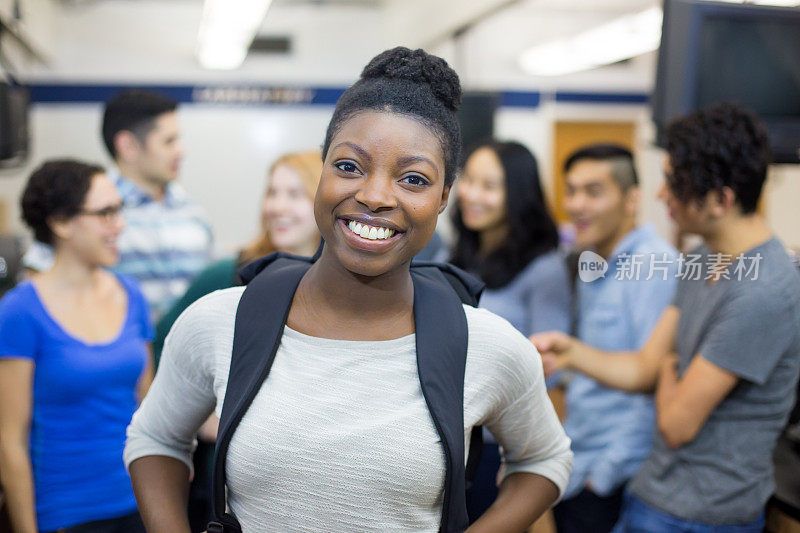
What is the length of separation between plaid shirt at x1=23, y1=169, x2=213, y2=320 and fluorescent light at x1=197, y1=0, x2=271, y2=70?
10.1 feet

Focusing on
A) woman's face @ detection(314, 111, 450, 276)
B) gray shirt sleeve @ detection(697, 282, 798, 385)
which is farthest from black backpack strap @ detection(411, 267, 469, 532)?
gray shirt sleeve @ detection(697, 282, 798, 385)

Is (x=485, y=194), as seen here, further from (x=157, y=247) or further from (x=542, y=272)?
(x=157, y=247)

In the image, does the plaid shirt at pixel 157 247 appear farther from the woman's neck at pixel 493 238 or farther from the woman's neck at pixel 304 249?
the woman's neck at pixel 493 238

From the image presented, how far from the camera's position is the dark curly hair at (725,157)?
5.19 ft

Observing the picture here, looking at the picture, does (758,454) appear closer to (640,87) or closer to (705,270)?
(705,270)

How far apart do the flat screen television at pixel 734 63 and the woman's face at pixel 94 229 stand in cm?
171

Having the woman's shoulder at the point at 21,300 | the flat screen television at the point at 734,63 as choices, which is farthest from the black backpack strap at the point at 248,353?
the flat screen television at the point at 734,63

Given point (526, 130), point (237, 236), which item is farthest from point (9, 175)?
point (526, 130)

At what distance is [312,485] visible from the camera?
3.30ft

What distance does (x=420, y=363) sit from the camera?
102cm

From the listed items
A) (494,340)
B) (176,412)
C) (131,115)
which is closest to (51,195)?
(131,115)

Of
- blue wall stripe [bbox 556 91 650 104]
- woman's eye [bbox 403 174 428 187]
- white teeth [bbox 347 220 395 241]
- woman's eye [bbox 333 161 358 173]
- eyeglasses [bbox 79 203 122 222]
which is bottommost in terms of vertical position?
eyeglasses [bbox 79 203 122 222]

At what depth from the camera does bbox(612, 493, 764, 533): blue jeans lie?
5.42ft

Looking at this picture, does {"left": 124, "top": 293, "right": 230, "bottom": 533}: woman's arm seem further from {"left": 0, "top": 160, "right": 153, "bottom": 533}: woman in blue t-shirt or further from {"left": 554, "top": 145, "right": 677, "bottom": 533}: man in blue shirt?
{"left": 554, "top": 145, "right": 677, "bottom": 533}: man in blue shirt
